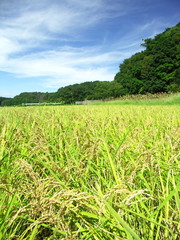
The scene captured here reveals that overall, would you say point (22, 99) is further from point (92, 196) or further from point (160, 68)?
point (92, 196)

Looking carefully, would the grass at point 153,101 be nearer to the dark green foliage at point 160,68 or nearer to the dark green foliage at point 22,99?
the dark green foliage at point 160,68

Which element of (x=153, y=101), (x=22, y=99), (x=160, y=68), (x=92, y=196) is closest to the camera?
(x=92, y=196)

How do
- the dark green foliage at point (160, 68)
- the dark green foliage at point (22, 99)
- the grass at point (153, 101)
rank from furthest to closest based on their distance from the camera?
the dark green foliage at point (22, 99) → the dark green foliage at point (160, 68) → the grass at point (153, 101)

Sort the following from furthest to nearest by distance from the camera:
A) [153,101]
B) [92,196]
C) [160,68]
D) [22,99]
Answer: [22,99], [160,68], [153,101], [92,196]

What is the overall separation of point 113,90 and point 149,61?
1162 cm

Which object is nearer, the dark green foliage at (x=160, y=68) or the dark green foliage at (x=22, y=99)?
the dark green foliage at (x=160, y=68)

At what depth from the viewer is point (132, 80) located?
39.7 m

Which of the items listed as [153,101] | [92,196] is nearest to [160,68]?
[153,101]

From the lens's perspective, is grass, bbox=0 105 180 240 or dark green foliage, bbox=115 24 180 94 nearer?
grass, bbox=0 105 180 240

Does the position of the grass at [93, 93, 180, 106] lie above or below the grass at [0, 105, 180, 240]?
above

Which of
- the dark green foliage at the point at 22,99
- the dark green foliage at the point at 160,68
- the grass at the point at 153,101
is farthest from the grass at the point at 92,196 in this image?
the dark green foliage at the point at 22,99

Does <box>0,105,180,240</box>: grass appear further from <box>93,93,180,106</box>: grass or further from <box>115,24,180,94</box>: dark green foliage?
<box>115,24,180,94</box>: dark green foliage

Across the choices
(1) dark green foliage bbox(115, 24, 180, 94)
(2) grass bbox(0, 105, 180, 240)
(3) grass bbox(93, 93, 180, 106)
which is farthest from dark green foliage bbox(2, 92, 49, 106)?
(2) grass bbox(0, 105, 180, 240)

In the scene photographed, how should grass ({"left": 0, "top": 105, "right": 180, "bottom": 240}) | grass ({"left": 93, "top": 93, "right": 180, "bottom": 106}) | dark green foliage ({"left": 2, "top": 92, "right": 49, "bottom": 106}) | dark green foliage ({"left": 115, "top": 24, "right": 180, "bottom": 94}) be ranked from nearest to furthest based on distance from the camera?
grass ({"left": 0, "top": 105, "right": 180, "bottom": 240})
grass ({"left": 93, "top": 93, "right": 180, "bottom": 106})
dark green foliage ({"left": 115, "top": 24, "right": 180, "bottom": 94})
dark green foliage ({"left": 2, "top": 92, "right": 49, "bottom": 106})
